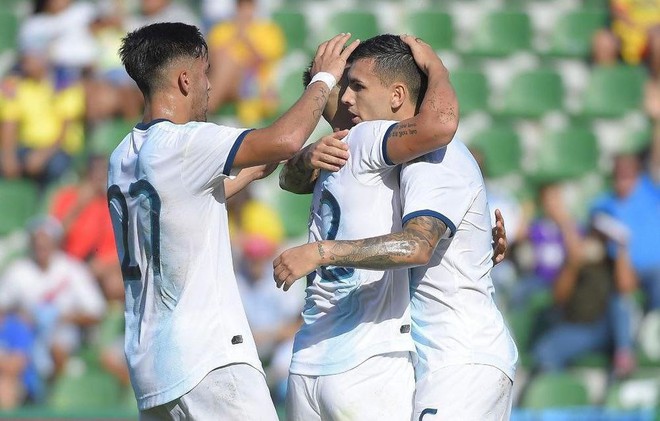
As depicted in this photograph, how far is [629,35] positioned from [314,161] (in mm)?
8399

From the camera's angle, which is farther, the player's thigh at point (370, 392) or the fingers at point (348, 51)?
the fingers at point (348, 51)

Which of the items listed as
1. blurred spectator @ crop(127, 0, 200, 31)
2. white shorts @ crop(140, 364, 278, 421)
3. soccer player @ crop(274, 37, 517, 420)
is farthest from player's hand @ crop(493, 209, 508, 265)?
blurred spectator @ crop(127, 0, 200, 31)

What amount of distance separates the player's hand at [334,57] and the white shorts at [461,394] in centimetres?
119

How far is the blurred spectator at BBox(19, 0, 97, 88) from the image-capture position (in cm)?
1136

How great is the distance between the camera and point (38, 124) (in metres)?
11.0

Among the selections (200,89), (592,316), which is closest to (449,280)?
(200,89)

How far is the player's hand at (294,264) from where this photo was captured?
4117mm

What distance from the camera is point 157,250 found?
14.5 ft

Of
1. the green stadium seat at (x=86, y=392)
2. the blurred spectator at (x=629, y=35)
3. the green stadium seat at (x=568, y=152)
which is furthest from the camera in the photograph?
the blurred spectator at (x=629, y=35)

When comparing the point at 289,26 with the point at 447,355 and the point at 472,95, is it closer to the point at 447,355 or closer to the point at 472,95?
the point at 472,95

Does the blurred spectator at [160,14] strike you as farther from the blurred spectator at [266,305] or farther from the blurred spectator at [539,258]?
the blurred spectator at [539,258]

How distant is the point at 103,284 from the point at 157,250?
5.61 metres

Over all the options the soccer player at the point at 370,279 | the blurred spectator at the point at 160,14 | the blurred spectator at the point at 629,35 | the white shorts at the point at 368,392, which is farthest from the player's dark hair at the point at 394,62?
the blurred spectator at the point at 629,35

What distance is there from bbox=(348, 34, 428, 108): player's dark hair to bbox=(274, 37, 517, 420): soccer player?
0.11 ft
